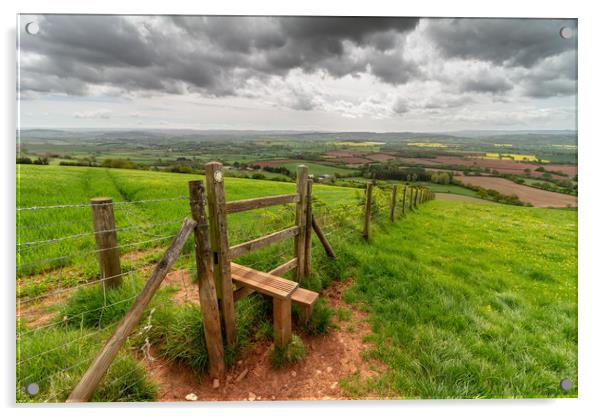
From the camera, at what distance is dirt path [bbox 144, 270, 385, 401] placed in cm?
235

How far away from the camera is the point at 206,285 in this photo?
224cm

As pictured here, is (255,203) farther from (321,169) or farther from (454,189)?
(454,189)

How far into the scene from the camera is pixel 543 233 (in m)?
5.76

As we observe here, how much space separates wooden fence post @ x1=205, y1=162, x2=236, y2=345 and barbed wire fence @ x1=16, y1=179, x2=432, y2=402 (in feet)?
1.56

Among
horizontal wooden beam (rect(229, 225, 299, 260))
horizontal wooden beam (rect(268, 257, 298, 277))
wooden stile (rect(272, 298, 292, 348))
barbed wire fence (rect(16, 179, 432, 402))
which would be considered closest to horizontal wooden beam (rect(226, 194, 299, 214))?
horizontal wooden beam (rect(229, 225, 299, 260))

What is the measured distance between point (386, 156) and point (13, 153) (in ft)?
16.6

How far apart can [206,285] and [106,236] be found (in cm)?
163

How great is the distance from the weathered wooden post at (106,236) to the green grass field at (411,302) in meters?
0.22

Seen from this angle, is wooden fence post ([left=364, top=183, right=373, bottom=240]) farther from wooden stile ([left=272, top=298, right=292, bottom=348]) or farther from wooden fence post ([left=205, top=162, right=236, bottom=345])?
wooden fence post ([left=205, top=162, right=236, bottom=345])

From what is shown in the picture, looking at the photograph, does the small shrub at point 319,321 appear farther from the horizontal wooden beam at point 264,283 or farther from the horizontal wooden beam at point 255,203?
the horizontal wooden beam at point 255,203

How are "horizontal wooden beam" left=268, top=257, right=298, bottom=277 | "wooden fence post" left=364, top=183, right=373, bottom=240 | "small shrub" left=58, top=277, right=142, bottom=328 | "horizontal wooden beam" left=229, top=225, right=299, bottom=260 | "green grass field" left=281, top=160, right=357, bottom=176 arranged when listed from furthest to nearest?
"wooden fence post" left=364, top=183, right=373, bottom=240 → "green grass field" left=281, top=160, right=357, bottom=176 → "horizontal wooden beam" left=268, top=257, right=298, bottom=277 → "small shrub" left=58, top=277, right=142, bottom=328 → "horizontal wooden beam" left=229, top=225, right=299, bottom=260

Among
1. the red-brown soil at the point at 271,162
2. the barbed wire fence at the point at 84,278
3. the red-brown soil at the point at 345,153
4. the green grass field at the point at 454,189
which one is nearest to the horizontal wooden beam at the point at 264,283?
the barbed wire fence at the point at 84,278

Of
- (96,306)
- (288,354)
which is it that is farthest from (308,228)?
(96,306)

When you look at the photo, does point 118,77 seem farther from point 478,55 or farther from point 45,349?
point 478,55
